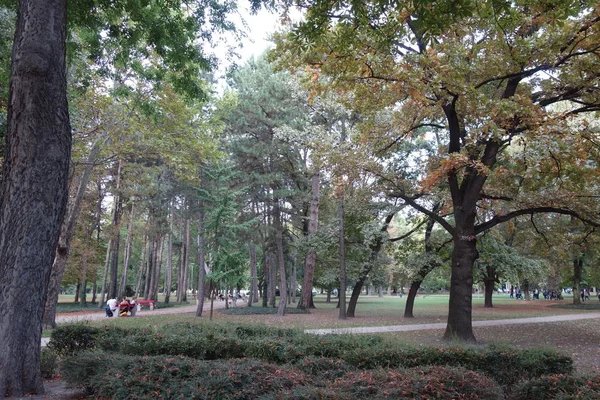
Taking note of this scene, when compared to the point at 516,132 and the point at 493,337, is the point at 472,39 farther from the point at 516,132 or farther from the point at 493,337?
the point at 493,337

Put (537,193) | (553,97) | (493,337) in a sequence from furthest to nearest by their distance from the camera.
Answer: (493,337)
(537,193)
(553,97)

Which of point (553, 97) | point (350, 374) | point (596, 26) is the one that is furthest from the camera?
point (553, 97)

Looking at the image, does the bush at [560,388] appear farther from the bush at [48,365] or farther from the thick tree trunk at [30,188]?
the bush at [48,365]

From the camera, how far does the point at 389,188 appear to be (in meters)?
13.5

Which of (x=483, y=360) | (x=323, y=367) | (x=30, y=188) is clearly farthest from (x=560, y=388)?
(x=30, y=188)

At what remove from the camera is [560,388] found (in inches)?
165

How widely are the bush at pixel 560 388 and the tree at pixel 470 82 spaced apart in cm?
436

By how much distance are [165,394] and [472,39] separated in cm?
1121

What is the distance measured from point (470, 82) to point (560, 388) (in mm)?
8302

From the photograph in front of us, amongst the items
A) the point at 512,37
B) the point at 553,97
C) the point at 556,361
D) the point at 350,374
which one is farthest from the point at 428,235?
the point at 350,374

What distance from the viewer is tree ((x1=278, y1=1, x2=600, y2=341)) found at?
7184mm

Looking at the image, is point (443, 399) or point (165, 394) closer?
point (443, 399)

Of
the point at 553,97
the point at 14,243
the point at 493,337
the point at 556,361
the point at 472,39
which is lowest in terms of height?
the point at 493,337

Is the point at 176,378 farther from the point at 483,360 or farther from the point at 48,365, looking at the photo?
the point at 483,360
